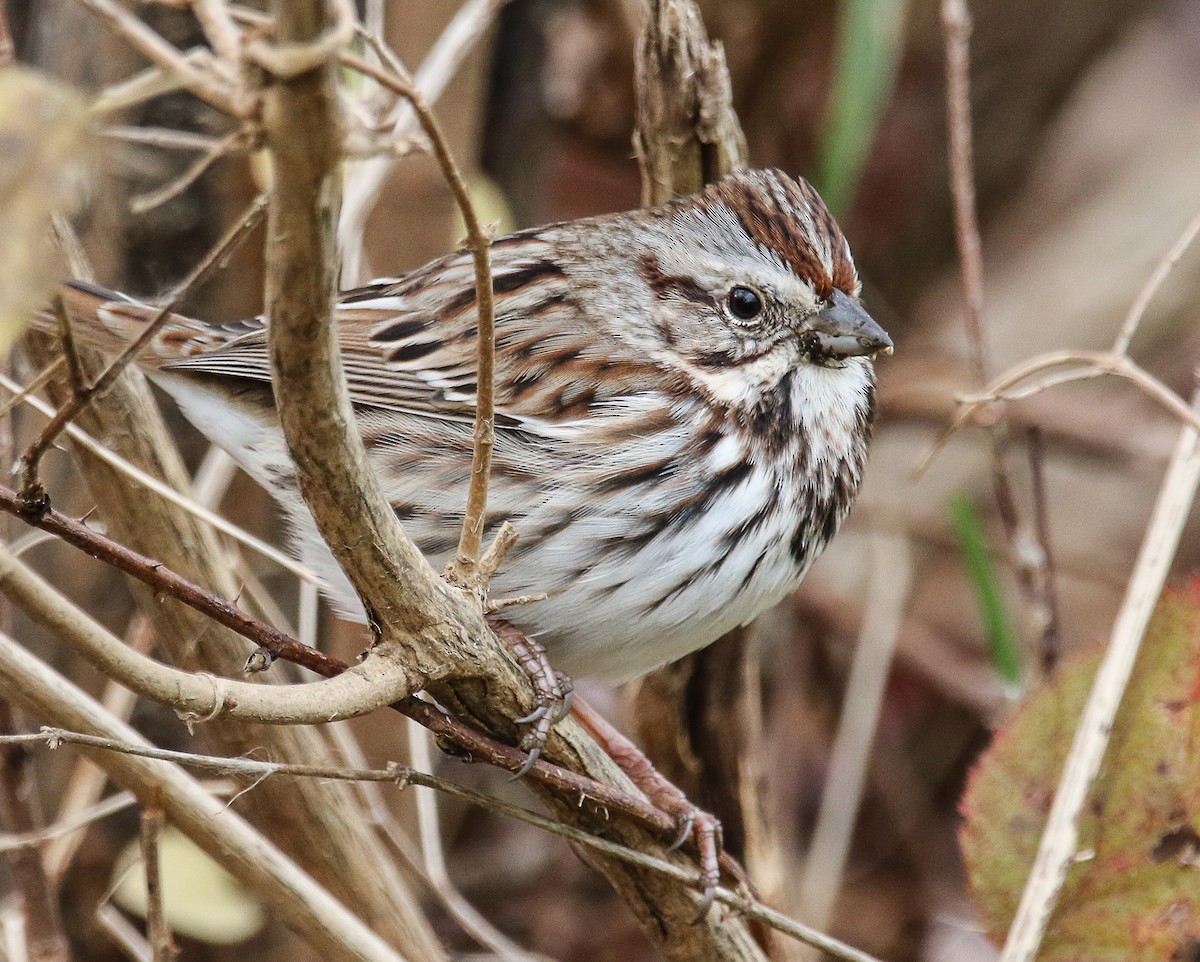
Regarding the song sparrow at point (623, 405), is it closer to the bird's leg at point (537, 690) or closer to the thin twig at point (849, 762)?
the bird's leg at point (537, 690)

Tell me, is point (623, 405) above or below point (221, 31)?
below

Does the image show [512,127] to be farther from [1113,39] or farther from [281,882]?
[281,882]

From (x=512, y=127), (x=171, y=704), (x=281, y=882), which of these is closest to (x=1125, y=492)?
(x=512, y=127)

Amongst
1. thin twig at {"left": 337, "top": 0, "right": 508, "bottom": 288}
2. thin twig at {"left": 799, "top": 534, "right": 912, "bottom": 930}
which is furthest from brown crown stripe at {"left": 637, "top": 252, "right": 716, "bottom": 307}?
thin twig at {"left": 799, "top": 534, "right": 912, "bottom": 930}

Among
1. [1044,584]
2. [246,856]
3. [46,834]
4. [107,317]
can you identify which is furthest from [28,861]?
[1044,584]

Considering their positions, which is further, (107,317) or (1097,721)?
(107,317)

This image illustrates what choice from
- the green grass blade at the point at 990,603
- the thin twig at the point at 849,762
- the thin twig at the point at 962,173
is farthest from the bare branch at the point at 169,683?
the thin twig at the point at 849,762

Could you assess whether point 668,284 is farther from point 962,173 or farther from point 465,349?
point 962,173
